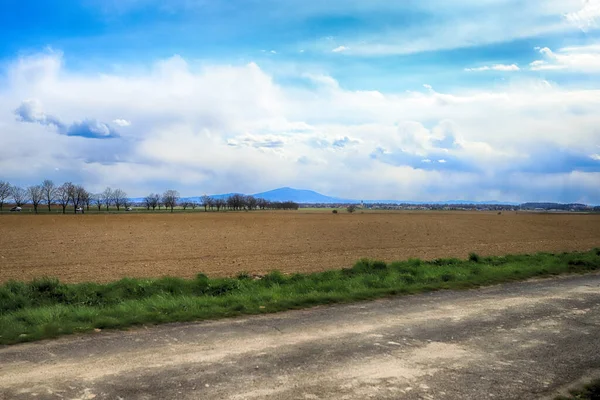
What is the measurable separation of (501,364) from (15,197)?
20597 cm

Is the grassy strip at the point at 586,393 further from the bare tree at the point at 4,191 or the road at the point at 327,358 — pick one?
the bare tree at the point at 4,191

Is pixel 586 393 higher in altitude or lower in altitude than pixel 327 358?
lower

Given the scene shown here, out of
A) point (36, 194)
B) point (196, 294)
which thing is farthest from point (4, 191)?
point (196, 294)

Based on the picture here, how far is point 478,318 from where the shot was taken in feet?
31.2

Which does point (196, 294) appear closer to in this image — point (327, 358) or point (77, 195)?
point (327, 358)

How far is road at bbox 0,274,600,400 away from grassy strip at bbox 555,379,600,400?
171mm

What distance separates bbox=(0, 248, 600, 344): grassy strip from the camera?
346 inches

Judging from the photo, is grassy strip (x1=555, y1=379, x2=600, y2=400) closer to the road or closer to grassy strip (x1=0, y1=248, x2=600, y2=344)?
the road

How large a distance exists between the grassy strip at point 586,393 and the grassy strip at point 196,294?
19.4ft

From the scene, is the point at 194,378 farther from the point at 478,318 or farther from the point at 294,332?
the point at 478,318

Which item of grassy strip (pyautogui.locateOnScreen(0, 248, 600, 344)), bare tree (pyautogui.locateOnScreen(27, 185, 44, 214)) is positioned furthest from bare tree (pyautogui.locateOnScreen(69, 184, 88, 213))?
grassy strip (pyautogui.locateOnScreen(0, 248, 600, 344))

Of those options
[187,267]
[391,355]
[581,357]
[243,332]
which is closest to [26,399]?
[243,332]

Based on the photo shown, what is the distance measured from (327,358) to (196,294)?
6684 millimetres

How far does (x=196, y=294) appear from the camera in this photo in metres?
12.6
